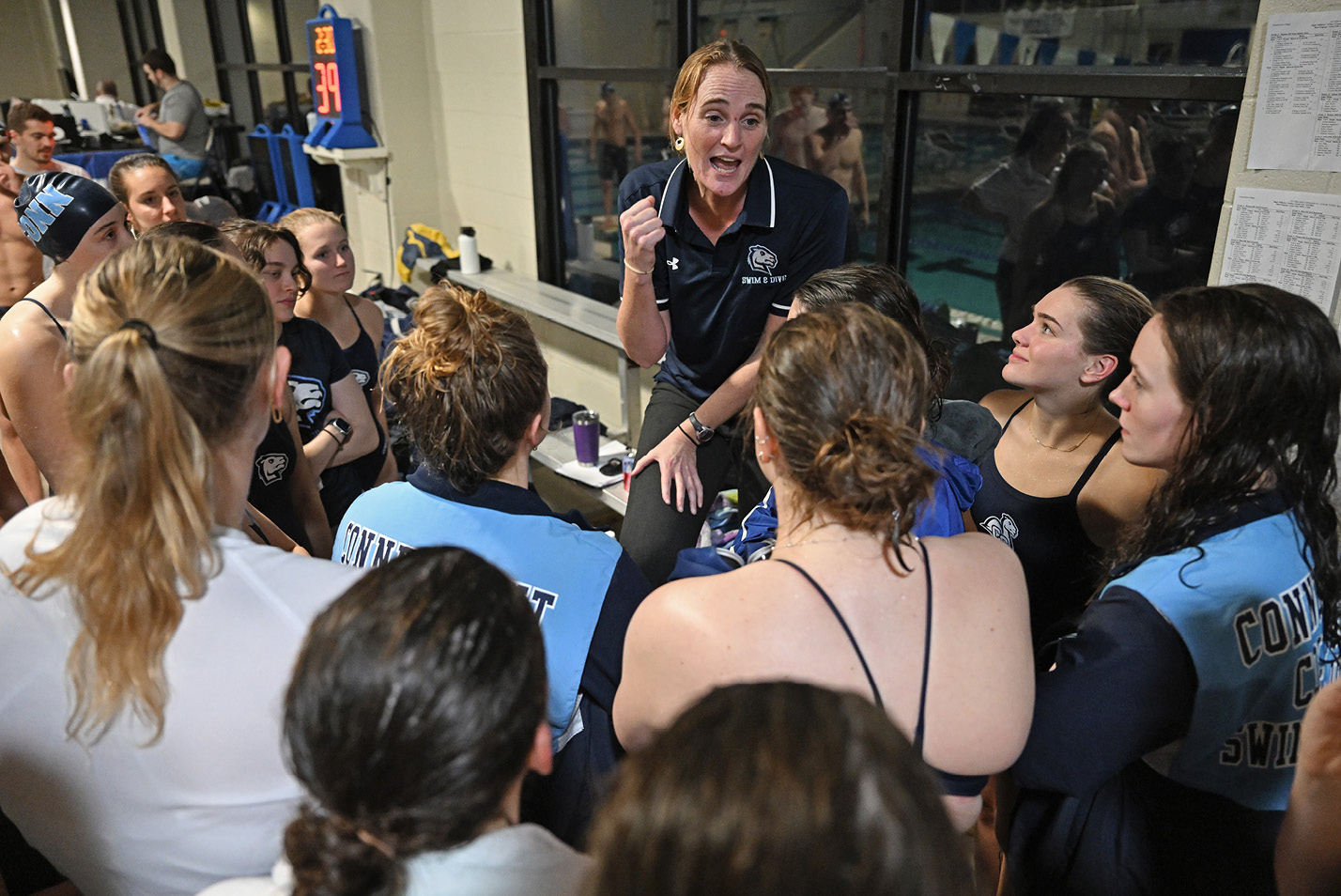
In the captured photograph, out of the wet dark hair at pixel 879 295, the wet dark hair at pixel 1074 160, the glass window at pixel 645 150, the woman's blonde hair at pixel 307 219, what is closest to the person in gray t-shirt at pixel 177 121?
the glass window at pixel 645 150

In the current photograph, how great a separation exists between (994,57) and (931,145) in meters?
0.34

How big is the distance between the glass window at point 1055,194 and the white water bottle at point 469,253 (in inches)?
104

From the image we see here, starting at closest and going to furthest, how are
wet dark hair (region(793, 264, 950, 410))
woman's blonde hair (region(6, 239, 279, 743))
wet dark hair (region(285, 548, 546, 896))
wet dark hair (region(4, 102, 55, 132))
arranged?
wet dark hair (region(285, 548, 546, 896)) → woman's blonde hair (region(6, 239, 279, 743)) → wet dark hair (region(793, 264, 950, 410)) → wet dark hair (region(4, 102, 55, 132))

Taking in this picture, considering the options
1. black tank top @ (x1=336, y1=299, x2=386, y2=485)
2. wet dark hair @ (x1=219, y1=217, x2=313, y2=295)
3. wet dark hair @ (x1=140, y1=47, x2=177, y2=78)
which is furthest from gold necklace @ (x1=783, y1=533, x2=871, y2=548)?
wet dark hair @ (x1=140, y1=47, x2=177, y2=78)

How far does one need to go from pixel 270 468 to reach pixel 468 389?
2.96 ft

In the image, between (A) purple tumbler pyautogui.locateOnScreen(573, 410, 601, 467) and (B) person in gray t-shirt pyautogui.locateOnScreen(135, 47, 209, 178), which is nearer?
(A) purple tumbler pyautogui.locateOnScreen(573, 410, 601, 467)

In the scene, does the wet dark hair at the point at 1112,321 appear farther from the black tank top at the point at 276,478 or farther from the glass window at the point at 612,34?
the glass window at the point at 612,34

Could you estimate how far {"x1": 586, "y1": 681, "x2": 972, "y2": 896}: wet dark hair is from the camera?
523 mm

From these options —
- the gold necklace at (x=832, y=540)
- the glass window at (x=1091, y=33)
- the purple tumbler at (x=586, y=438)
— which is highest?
the glass window at (x=1091, y=33)

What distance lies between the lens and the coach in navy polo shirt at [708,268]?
211cm

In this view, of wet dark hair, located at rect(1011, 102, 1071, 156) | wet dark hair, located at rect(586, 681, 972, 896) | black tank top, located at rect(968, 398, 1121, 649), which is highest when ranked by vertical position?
wet dark hair, located at rect(1011, 102, 1071, 156)

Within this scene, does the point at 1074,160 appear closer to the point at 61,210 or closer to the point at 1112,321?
the point at 1112,321

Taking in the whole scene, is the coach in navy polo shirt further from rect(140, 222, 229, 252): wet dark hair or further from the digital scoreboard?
the digital scoreboard

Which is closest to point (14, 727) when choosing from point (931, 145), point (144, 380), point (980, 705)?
point (144, 380)
